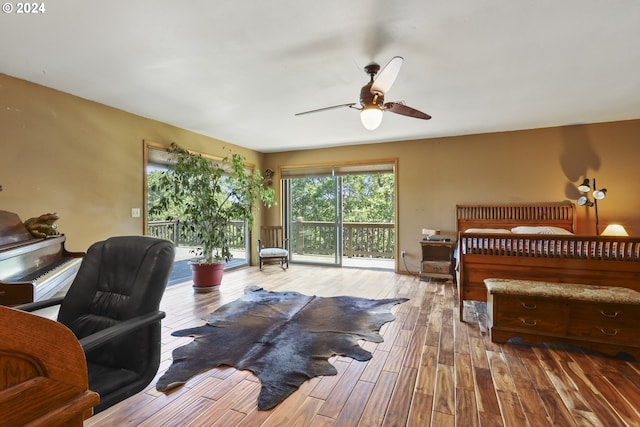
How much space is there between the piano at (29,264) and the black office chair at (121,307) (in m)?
0.24

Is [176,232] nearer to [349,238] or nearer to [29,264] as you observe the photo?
[349,238]

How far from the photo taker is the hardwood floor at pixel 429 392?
1675mm

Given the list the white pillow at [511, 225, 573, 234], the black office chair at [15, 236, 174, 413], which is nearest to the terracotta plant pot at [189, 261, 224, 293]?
the black office chair at [15, 236, 174, 413]

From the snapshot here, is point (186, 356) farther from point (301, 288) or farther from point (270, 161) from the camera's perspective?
point (270, 161)

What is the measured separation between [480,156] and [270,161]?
3974mm

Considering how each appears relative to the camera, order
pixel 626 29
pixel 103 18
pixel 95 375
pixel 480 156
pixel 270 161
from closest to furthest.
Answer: pixel 95 375, pixel 103 18, pixel 626 29, pixel 480 156, pixel 270 161

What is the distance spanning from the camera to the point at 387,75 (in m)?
2.23

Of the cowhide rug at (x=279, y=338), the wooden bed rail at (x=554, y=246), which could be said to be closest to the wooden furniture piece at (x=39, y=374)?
the cowhide rug at (x=279, y=338)

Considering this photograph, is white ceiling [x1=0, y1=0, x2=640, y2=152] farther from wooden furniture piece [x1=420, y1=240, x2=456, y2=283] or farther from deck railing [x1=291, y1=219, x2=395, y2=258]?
deck railing [x1=291, y1=219, x2=395, y2=258]

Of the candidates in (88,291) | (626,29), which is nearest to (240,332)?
(88,291)

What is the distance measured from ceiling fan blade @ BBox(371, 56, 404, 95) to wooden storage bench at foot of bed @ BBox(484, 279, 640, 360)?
6.45ft

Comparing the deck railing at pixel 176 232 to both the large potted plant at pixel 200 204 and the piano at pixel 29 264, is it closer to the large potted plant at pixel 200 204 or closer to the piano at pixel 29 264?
the large potted plant at pixel 200 204

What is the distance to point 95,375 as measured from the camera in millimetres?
1407

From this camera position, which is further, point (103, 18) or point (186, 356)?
point (186, 356)
